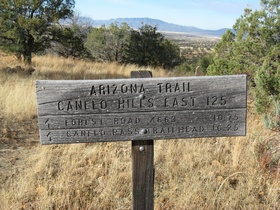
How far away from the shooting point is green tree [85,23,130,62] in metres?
14.7


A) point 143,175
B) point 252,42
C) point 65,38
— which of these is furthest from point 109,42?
point 143,175

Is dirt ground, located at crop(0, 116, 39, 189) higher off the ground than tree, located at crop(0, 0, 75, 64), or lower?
lower

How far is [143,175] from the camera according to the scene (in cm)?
190

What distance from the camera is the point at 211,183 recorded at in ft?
9.53

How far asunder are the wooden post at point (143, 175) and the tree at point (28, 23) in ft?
30.9

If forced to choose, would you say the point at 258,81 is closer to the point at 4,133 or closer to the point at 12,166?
the point at 12,166

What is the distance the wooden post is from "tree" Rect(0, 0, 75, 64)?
9.43m

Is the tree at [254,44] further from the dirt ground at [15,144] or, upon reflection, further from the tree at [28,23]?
the tree at [28,23]

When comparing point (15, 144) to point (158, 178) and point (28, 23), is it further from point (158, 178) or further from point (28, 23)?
point (28, 23)

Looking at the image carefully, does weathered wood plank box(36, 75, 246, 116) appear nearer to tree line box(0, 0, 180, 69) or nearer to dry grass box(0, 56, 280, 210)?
dry grass box(0, 56, 280, 210)

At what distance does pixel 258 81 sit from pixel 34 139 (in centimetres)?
350

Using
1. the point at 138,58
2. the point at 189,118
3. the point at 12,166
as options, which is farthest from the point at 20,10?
the point at 189,118

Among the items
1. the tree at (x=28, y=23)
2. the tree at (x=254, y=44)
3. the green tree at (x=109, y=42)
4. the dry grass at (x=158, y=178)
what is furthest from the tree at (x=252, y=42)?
the green tree at (x=109, y=42)

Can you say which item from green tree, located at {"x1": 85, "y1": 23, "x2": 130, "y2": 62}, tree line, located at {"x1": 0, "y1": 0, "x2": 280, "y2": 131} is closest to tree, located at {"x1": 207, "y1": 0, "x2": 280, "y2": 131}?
tree line, located at {"x1": 0, "y1": 0, "x2": 280, "y2": 131}
